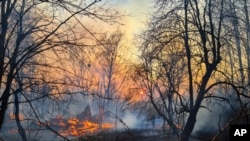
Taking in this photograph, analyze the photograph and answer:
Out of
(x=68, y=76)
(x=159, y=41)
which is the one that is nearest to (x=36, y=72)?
(x=68, y=76)

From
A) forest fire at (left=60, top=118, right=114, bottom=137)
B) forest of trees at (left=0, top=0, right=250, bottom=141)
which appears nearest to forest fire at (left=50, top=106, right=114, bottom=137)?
forest fire at (left=60, top=118, right=114, bottom=137)

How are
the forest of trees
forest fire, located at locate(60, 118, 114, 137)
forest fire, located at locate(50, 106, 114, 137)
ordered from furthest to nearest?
forest fire, located at locate(60, 118, 114, 137)
forest fire, located at locate(50, 106, 114, 137)
the forest of trees

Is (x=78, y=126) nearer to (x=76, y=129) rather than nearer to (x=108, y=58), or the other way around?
(x=76, y=129)

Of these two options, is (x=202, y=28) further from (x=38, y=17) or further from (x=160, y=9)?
(x=38, y=17)

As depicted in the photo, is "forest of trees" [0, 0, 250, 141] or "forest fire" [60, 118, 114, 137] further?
"forest fire" [60, 118, 114, 137]

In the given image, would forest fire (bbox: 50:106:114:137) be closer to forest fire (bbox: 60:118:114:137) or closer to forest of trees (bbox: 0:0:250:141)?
forest fire (bbox: 60:118:114:137)

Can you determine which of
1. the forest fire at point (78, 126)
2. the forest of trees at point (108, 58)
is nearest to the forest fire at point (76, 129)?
Answer: the forest fire at point (78, 126)

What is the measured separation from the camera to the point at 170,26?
11.9 metres

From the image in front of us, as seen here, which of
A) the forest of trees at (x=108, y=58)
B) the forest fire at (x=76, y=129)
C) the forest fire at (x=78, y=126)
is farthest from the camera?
the forest fire at (x=76, y=129)

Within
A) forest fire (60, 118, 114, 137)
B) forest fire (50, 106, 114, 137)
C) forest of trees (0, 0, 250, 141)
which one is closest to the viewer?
forest of trees (0, 0, 250, 141)

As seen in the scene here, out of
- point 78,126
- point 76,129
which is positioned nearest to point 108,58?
point 76,129

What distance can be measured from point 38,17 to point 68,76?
2167 millimetres

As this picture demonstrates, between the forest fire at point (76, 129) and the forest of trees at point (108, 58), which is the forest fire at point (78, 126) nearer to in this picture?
the forest fire at point (76, 129)

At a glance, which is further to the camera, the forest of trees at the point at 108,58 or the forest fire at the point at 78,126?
the forest fire at the point at 78,126
